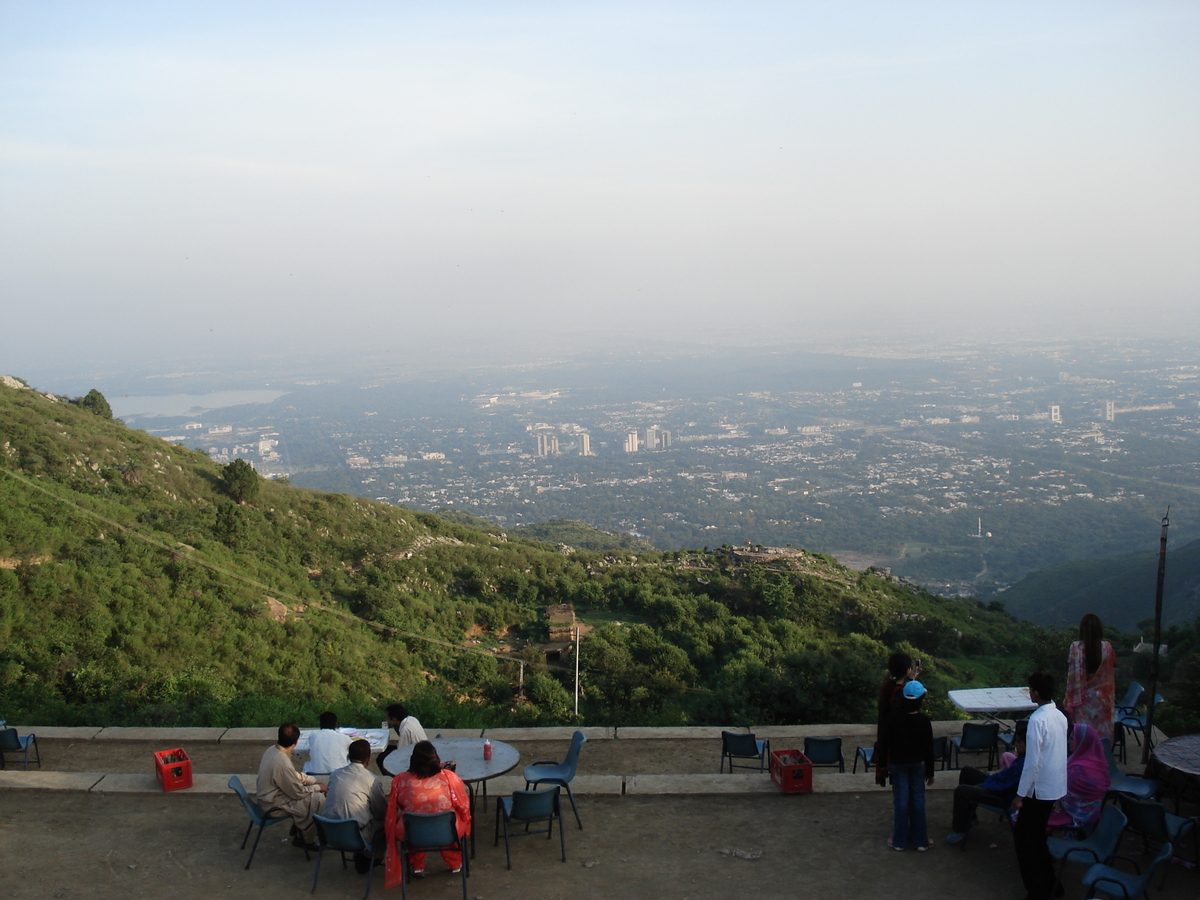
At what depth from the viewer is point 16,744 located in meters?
7.29

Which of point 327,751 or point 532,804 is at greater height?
point 532,804

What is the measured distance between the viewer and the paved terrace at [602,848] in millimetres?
5074

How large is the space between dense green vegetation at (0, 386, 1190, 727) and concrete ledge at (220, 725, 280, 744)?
865 millimetres

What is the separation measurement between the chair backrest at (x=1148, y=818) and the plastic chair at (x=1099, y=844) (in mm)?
286

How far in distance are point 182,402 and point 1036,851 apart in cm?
15180

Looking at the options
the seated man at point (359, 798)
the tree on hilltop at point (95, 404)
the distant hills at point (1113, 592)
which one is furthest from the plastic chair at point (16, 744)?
the distant hills at point (1113, 592)

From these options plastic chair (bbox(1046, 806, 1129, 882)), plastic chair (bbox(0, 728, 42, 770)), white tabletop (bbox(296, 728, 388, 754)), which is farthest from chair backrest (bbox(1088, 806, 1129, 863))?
plastic chair (bbox(0, 728, 42, 770))

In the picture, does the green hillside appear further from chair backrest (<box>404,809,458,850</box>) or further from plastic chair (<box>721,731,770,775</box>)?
chair backrest (<box>404,809,458,850</box>)

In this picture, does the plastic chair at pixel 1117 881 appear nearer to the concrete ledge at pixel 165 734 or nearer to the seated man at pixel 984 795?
the seated man at pixel 984 795

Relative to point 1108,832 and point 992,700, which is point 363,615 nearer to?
point 992,700

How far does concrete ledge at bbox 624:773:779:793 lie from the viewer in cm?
643

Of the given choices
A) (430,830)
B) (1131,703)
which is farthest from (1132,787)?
(430,830)

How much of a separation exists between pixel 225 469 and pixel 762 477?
82242mm

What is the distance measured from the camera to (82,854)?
18.6 ft
